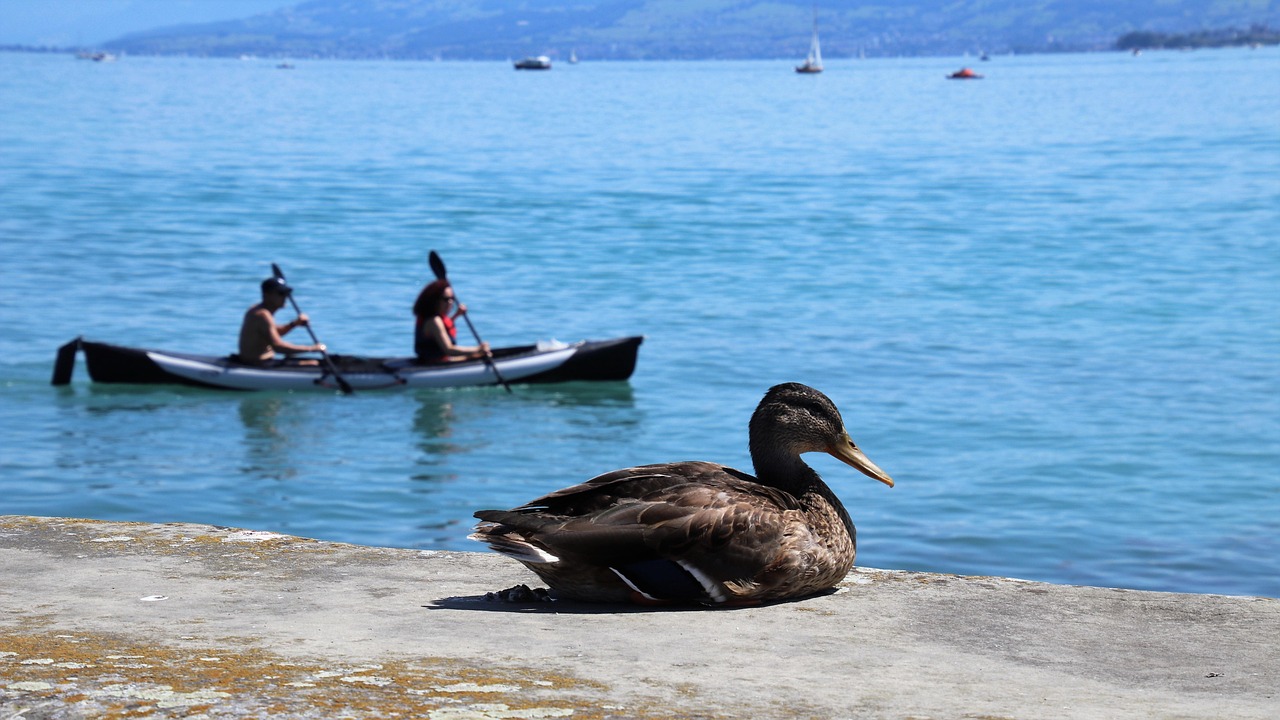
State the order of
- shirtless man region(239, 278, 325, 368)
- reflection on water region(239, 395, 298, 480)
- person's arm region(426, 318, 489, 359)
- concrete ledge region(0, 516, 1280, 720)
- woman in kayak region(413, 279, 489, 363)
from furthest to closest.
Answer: person's arm region(426, 318, 489, 359)
woman in kayak region(413, 279, 489, 363)
shirtless man region(239, 278, 325, 368)
reflection on water region(239, 395, 298, 480)
concrete ledge region(0, 516, 1280, 720)

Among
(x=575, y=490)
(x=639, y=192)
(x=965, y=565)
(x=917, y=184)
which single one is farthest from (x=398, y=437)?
(x=917, y=184)

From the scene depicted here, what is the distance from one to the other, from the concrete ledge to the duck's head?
0.55 meters

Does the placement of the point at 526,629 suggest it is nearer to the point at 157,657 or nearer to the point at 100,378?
the point at 157,657

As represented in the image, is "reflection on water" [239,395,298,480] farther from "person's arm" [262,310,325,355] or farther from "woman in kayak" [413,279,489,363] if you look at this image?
"woman in kayak" [413,279,489,363]

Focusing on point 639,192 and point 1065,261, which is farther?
point 639,192

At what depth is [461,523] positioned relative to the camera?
14.0m

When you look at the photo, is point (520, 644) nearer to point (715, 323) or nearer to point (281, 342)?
point (281, 342)

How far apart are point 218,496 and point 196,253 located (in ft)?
68.1

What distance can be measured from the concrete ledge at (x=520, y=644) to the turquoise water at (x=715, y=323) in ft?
23.3

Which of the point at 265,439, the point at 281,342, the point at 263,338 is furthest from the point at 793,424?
the point at 281,342

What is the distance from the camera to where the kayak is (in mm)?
19750

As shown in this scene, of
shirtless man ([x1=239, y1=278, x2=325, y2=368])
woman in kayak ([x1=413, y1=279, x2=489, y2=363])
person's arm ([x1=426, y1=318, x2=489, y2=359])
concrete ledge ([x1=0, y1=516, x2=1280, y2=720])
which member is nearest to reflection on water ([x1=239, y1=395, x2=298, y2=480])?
shirtless man ([x1=239, y1=278, x2=325, y2=368])

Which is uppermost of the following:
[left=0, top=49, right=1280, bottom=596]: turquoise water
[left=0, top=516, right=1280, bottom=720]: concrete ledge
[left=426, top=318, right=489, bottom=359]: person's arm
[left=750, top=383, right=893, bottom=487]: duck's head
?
[left=750, top=383, right=893, bottom=487]: duck's head

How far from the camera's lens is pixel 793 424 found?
5613 mm
